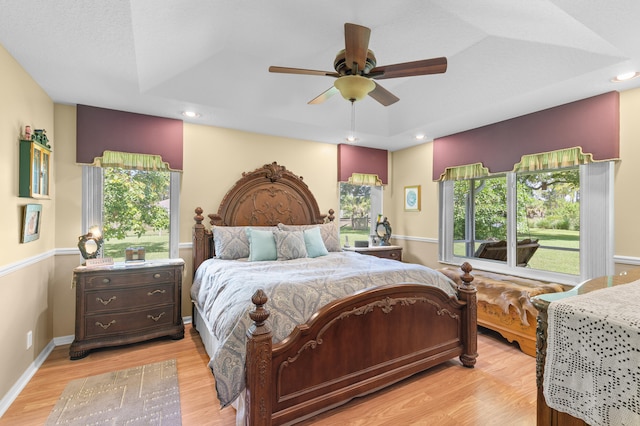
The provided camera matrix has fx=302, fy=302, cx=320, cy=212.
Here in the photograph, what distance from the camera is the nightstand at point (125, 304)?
2830 millimetres

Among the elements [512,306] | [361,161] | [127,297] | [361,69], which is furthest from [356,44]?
[361,161]

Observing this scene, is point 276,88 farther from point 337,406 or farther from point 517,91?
point 337,406

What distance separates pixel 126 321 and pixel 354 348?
233 cm

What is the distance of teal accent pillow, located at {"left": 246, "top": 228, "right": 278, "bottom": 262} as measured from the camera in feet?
10.8

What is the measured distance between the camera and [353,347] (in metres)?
2.09

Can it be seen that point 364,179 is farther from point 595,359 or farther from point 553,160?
point 595,359

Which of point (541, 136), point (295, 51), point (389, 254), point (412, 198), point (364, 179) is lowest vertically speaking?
point (389, 254)

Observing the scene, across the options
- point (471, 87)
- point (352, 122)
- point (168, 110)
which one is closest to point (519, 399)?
point (471, 87)

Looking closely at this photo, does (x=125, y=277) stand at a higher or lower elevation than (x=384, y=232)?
lower

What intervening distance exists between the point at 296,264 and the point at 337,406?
130 centimetres

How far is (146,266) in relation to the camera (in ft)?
10.1

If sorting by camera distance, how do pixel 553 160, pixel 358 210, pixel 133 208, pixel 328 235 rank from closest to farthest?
pixel 553 160
pixel 133 208
pixel 328 235
pixel 358 210

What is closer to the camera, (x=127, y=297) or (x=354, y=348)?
(x=354, y=348)

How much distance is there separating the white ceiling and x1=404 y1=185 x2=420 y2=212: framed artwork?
1423 millimetres
